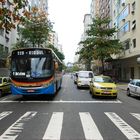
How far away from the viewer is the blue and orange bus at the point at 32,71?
66.8 ft

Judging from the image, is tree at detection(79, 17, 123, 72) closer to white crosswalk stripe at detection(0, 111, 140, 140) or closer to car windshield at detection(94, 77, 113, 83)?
car windshield at detection(94, 77, 113, 83)

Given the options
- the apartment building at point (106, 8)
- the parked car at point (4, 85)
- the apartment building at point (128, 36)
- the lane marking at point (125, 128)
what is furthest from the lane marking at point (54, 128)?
the apartment building at point (106, 8)

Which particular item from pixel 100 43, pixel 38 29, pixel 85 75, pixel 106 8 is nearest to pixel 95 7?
pixel 106 8

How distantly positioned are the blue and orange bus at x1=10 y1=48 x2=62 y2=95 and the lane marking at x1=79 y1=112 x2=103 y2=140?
306 inches

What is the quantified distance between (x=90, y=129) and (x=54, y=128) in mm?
1137

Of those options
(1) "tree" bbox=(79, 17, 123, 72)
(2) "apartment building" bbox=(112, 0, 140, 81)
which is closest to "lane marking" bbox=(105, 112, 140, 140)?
(2) "apartment building" bbox=(112, 0, 140, 81)

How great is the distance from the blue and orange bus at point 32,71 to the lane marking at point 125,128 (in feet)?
25.6

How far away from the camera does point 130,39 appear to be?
49219 millimetres

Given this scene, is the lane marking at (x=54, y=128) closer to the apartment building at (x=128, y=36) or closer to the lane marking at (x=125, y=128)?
the lane marking at (x=125, y=128)

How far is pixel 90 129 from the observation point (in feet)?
33.4

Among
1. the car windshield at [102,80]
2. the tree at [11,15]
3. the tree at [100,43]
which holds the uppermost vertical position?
the tree at [100,43]

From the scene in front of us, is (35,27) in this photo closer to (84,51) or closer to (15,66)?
(84,51)

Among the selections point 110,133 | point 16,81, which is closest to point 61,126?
point 110,133

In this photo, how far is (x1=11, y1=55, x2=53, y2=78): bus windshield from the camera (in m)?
20.4
